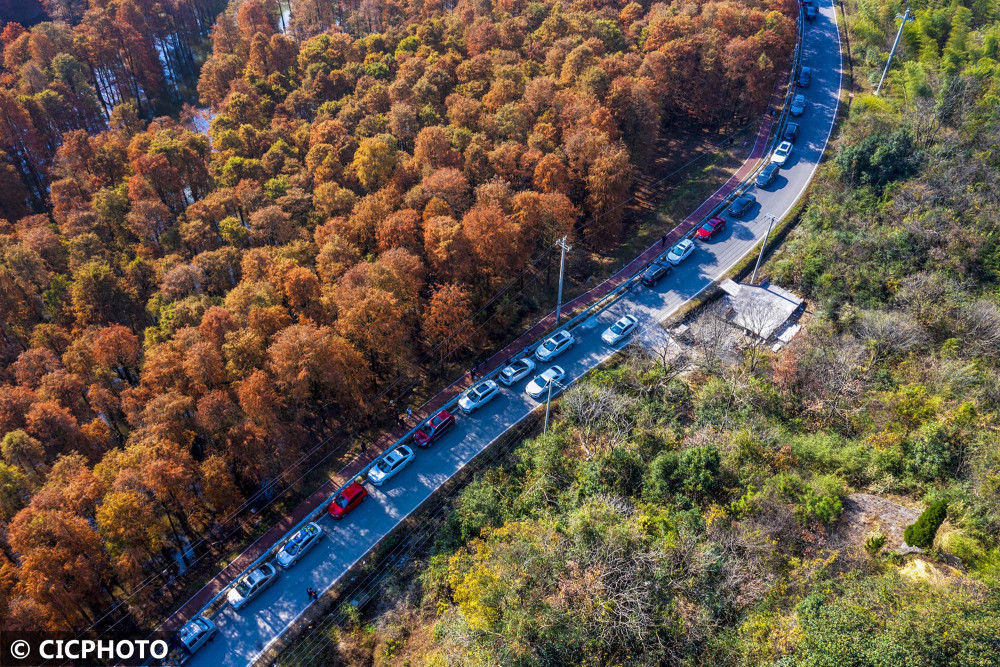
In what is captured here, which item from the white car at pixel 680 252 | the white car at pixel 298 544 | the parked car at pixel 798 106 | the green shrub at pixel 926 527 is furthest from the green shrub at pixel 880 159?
the white car at pixel 298 544

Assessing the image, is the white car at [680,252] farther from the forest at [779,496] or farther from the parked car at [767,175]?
the parked car at [767,175]

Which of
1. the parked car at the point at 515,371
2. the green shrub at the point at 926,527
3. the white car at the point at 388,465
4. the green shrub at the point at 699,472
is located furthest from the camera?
the parked car at the point at 515,371

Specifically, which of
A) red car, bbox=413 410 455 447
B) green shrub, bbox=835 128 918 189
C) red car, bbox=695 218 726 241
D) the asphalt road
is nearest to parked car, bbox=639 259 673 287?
the asphalt road

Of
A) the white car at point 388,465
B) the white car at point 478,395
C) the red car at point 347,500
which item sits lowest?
the red car at point 347,500

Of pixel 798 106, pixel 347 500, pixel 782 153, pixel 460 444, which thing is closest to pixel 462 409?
pixel 460 444

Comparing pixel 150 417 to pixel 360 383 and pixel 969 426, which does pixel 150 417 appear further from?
pixel 969 426

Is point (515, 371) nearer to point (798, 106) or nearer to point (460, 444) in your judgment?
point (460, 444)
